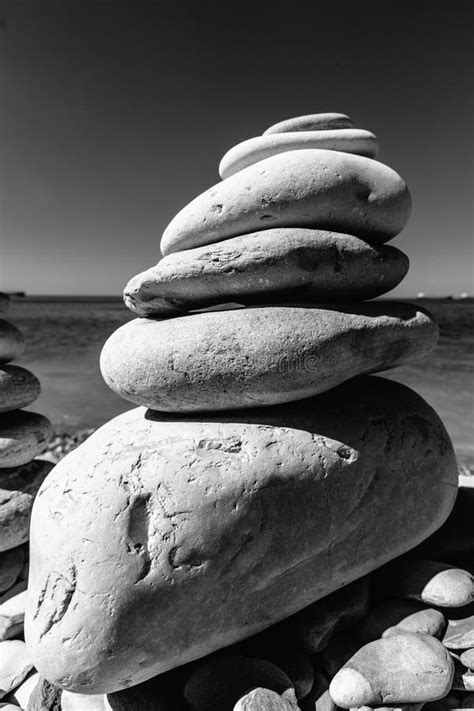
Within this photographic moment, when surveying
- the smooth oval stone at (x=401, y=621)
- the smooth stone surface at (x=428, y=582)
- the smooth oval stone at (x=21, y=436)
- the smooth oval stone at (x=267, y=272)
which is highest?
the smooth oval stone at (x=267, y=272)

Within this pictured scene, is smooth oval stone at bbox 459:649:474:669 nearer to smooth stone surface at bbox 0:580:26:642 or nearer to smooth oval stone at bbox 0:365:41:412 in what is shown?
smooth stone surface at bbox 0:580:26:642

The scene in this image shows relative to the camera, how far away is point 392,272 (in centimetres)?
288

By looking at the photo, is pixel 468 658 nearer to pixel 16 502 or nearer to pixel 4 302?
pixel 16 502

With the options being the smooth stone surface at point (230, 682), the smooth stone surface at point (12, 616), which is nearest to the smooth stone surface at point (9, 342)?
the smooth stone surface at point (12, 616)

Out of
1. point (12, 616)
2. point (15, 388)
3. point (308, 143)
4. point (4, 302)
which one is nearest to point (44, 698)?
point (12, 616)

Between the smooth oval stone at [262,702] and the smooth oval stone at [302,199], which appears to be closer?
the smooth oval stone at [262,702]

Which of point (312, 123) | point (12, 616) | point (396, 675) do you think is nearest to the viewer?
point (396, 675)

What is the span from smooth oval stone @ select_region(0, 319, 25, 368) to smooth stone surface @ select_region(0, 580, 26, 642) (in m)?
1.88

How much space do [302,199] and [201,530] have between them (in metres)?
1.89

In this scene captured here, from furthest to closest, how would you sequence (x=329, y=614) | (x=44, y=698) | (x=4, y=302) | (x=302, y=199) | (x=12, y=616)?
1. (x=4, y=302)
2. (x=12, y=616)
3. (x=302, y=199)
4. (x=329, y=614)
5. (x=44, y=698)

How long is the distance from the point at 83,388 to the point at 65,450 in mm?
6162

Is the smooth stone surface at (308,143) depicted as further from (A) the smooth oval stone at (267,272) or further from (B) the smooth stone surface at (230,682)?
(B) the smooth stone surface at (230,682)

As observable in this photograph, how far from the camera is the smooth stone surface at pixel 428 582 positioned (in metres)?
2.41

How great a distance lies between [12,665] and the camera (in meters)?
2.67
